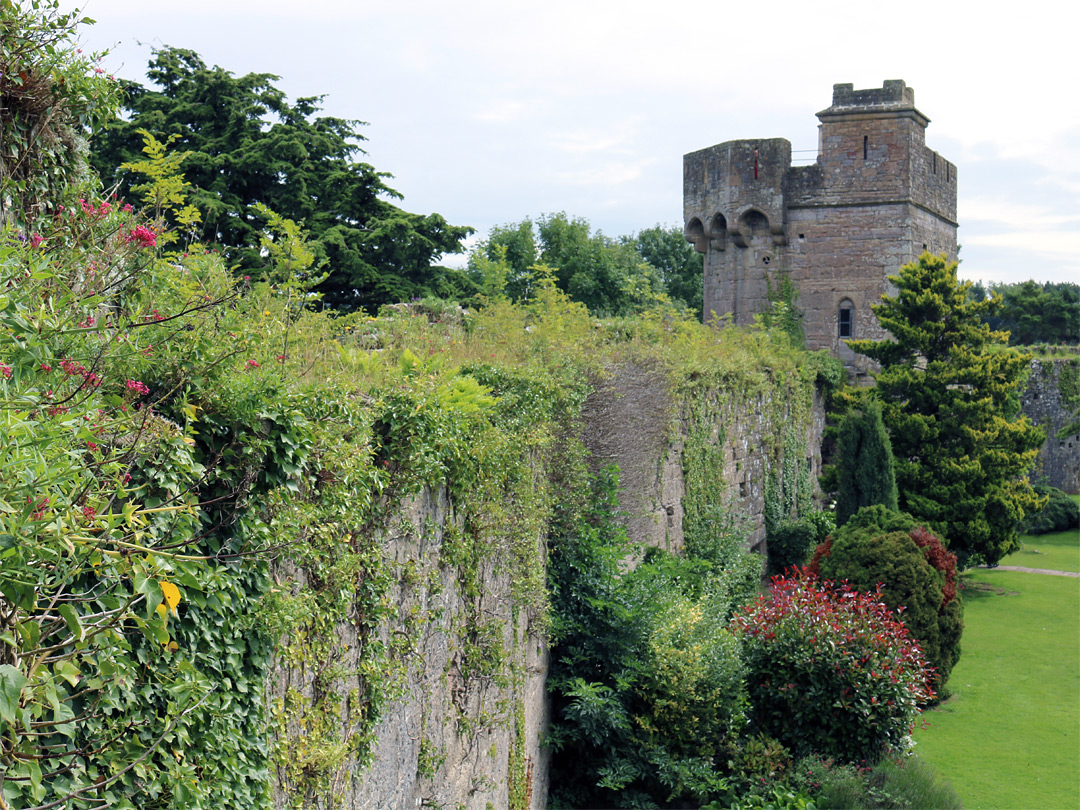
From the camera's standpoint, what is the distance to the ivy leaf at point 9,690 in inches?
65.4

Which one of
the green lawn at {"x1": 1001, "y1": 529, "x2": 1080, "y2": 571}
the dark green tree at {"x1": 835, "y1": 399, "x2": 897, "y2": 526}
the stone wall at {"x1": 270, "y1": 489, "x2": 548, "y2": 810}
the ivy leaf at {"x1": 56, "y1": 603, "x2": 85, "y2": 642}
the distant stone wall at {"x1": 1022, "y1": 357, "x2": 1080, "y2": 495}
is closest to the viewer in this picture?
the ivy leaf at {"x1": 56, "y1": 603, "x2": 85, "y2": 642}

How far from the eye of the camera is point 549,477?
922cm

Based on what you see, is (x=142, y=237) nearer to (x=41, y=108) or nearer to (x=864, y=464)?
(x=41, y=108)

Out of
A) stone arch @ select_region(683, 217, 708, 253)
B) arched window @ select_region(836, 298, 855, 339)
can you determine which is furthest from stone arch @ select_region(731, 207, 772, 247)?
arched window @ select_region(836, 298, 855, 339)

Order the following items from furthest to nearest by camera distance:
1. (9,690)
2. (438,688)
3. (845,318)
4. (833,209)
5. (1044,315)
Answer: (1044,315) → (845,318) → (833,209) → (438,688) → (9,690)

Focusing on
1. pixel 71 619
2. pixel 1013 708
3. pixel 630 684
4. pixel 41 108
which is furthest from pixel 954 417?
pixel 71 619

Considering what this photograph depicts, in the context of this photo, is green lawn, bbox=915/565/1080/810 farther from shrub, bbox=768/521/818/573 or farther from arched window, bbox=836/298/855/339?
arched window, bbox=836/298/855/339

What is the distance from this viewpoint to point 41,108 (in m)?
3.75

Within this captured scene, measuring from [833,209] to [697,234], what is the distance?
11.5 ft

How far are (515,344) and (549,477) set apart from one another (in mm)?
1558

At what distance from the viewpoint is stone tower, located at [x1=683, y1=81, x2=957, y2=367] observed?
880 inches

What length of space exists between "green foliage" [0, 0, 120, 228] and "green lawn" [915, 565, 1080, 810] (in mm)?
9917

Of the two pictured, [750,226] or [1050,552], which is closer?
[750,226]

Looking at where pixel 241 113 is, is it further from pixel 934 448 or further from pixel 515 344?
pixel 934 448
